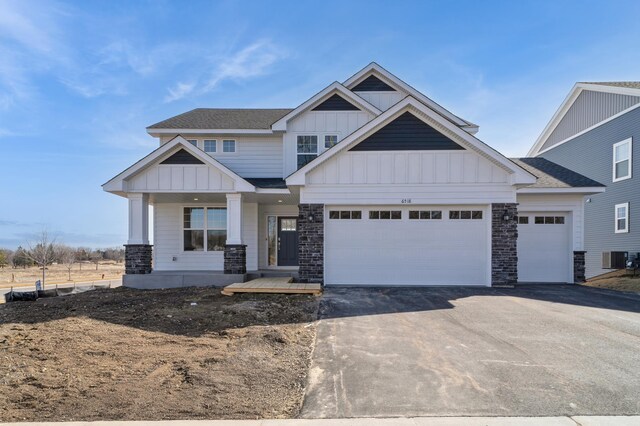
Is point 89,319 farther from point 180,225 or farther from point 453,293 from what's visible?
point 453,293

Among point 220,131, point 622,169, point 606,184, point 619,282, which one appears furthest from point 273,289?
point 606,184

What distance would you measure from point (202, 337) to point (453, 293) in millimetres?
7197

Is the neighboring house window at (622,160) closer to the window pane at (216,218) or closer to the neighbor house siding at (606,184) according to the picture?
the neighbor house siding at (606,184)

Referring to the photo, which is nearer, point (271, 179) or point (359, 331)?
point (359, 331)

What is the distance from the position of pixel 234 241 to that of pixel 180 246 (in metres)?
3.38

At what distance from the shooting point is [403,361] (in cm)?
493

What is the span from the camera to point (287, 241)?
13992mm

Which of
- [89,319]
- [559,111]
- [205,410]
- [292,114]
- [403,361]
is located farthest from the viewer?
[559,111]

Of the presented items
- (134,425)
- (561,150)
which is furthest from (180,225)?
(561,150)

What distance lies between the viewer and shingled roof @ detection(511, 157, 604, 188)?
1199 centimetres

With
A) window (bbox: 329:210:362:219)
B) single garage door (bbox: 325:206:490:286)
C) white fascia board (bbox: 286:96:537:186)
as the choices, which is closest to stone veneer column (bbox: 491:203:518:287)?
single garage door (bbox: 325:206:490:286)

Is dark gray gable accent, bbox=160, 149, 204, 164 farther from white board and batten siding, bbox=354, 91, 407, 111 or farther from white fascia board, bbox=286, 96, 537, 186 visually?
white board and batten siding, bbox=354, 91, 407, 111

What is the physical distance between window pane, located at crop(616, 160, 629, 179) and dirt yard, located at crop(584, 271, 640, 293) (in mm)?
4733

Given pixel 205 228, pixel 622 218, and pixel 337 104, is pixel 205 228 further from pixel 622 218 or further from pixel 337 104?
pixel 622 218
